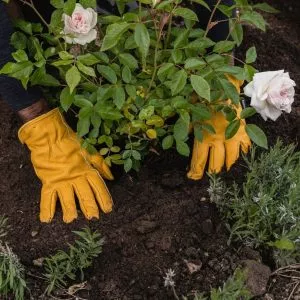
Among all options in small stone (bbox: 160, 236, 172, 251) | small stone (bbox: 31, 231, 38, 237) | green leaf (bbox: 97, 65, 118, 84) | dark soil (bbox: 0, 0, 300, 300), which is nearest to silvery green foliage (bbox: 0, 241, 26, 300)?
dark soil (bbox: 0, 0, 300, 300)

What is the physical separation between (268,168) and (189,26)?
0.47 m

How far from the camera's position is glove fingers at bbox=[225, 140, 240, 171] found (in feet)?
6.29

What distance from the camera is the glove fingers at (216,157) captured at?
1.90 metres

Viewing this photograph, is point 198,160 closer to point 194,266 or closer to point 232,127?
point 232,127

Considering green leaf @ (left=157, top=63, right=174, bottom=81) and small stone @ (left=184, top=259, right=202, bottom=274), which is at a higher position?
green leaf @ (left=157, top=63, right=174, bottom=81)

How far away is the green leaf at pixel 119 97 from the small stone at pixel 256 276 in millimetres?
556

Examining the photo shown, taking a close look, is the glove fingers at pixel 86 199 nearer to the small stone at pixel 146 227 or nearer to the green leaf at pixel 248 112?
the small stone at pixel 146 227

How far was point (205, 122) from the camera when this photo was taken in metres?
1.82

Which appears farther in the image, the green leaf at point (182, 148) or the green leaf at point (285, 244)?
the green leaf at point (182, 148)

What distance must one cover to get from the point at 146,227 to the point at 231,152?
39 cm

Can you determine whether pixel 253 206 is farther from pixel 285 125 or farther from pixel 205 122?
pixel 285 125

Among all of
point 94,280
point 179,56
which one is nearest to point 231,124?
point 179,56

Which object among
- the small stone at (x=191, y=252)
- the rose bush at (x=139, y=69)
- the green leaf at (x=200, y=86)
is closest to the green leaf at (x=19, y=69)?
the rose bush at (x=139, y=69)

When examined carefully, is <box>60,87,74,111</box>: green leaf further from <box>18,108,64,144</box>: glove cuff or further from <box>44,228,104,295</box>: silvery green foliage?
<box>44,228,104,295</box>: silvery green foliage
